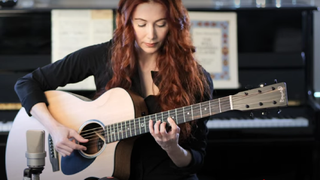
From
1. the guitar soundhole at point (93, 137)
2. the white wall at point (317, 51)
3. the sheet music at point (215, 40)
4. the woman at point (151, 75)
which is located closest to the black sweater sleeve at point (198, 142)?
the woman at point (151, 75)

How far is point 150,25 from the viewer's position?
1.65 meters

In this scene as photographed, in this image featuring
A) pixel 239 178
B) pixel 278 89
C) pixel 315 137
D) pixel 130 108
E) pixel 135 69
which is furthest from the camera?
pixel 239 178

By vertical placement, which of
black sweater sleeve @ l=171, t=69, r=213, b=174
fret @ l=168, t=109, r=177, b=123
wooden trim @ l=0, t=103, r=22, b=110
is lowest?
black sweater sleeve @ l=171, t=69, r=213, b=174

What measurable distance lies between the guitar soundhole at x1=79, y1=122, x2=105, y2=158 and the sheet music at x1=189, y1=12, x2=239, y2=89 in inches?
44.3

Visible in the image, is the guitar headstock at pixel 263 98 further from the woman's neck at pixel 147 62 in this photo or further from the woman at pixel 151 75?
the woman's neck at pixel 147 62

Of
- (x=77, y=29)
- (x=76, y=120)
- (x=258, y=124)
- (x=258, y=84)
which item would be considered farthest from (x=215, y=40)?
(x=76, y=120)

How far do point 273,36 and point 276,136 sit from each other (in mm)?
713

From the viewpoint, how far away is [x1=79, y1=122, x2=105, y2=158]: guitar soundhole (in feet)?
5.62

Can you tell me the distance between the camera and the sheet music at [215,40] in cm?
269

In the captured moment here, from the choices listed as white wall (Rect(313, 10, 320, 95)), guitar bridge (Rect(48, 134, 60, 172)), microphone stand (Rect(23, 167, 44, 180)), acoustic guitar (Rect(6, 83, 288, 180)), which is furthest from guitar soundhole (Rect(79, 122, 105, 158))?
white wall (Rect(313, 10, 320, 95))

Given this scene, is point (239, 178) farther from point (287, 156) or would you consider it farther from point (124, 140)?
point (124, 140)

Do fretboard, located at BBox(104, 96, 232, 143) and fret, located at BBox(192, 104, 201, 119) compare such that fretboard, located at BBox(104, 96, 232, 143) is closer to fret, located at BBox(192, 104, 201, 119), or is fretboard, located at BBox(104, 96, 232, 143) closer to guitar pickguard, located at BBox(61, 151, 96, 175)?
fret, located at BBox(192, 104, 201, 119)

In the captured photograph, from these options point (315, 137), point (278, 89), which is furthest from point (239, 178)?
point (278, 89)

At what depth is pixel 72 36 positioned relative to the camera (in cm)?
261
